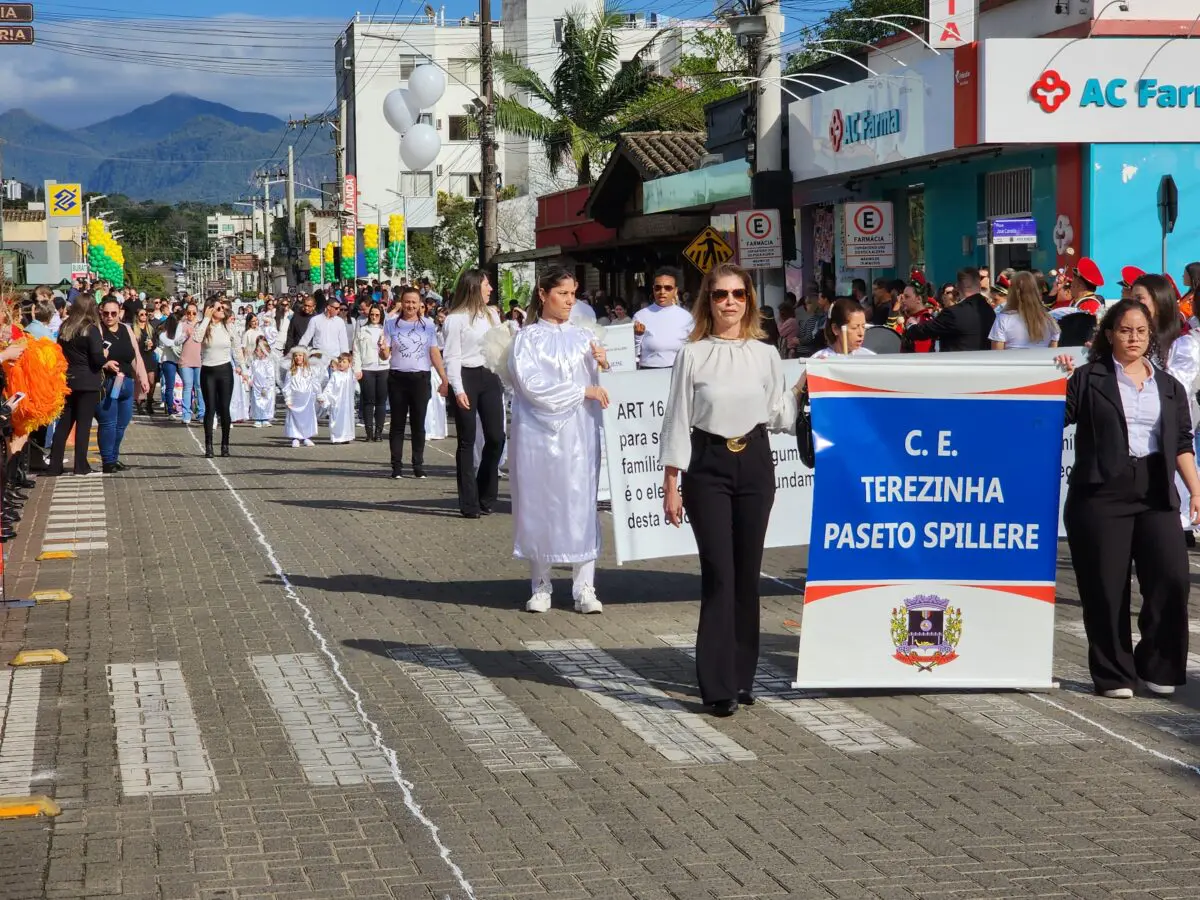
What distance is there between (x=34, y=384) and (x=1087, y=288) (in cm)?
813

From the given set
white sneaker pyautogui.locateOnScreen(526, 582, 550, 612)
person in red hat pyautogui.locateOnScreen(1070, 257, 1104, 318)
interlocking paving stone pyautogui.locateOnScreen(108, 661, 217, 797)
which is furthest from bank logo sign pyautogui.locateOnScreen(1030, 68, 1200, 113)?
interlocking paving stone pyautogui.locateOnScreen(108, 661, 217, 797)

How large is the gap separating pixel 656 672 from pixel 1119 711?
217 centimetres

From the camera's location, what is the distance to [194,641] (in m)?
9.91

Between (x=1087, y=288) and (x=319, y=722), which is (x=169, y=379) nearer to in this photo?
(x=1087, y=288)

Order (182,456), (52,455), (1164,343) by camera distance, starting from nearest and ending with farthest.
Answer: (1164,343) → (52,455) → (182,456)

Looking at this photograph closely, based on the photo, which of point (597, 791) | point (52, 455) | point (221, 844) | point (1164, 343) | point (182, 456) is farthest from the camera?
point (182, 456)

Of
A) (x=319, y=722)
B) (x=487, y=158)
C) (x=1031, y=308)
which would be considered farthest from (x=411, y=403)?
(x=487, y=158)

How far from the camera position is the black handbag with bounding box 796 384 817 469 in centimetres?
814

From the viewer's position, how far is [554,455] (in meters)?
10.8

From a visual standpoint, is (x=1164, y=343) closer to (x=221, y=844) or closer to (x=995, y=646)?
(x=995, y=646)

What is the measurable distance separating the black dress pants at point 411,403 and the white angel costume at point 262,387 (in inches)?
425

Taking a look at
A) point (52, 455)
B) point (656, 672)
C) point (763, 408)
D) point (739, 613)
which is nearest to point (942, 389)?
point (763, 408)

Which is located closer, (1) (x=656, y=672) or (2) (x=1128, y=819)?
(2) (x=1128, y=819)

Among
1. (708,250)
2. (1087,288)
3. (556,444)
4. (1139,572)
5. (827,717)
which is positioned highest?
(708,250)
